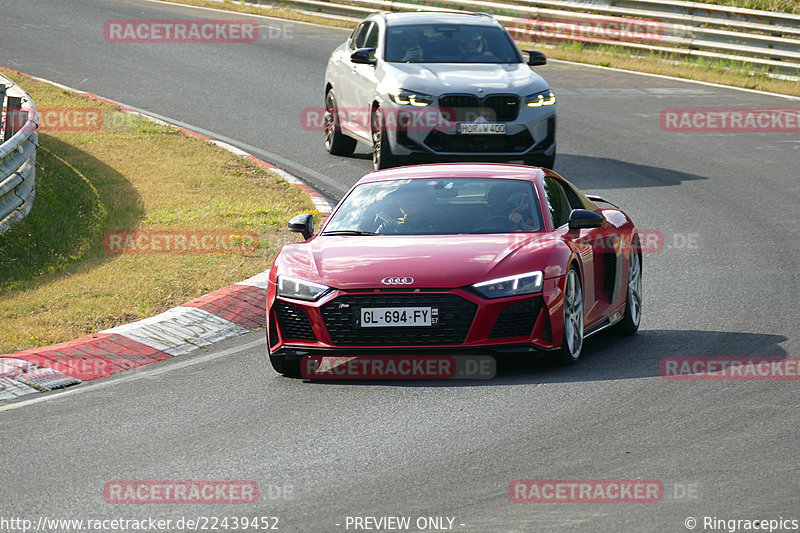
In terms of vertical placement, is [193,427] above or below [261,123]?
above

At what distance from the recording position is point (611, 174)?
58.6 ft

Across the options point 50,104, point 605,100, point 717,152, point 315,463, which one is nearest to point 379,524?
point 315,463

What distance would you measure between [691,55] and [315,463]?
22709 mm

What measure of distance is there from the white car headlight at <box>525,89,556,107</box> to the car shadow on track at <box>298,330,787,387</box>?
611 cm

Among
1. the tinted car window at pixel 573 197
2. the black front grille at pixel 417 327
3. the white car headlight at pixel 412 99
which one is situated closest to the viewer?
the black front grille at pixel 417 327

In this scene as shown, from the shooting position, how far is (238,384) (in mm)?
8953

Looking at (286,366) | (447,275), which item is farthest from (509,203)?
(286,366)

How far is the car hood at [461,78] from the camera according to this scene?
634 inches

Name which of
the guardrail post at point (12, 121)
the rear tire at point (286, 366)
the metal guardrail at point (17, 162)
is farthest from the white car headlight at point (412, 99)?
the rear tire at point (286, 366)

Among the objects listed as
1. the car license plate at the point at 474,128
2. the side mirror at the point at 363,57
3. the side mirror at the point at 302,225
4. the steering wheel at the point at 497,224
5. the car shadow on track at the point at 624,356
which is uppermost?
the steering wheel at the point at 497,224

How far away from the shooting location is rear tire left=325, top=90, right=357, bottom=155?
1889 centimetres

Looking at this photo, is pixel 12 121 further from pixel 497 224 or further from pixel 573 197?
pixel 497 224

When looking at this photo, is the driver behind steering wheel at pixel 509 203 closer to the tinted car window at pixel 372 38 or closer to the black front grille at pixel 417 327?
the black front grille at pixel 417 327

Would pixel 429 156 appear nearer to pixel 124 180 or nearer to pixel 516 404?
pixel 124 180
